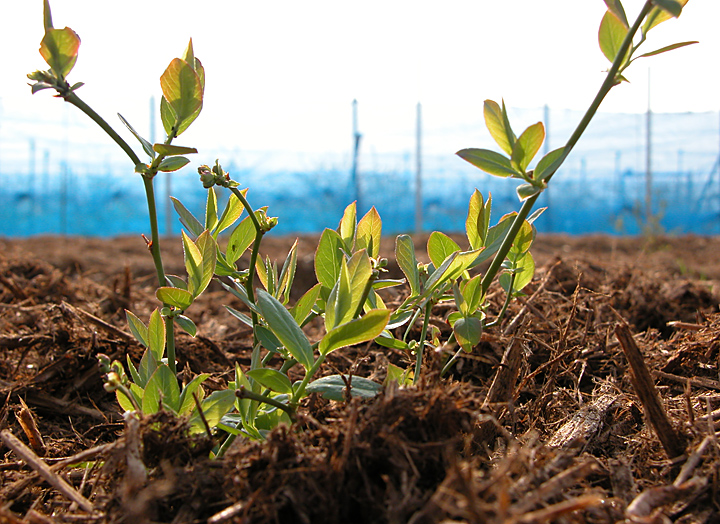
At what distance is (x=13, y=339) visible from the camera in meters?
1.35

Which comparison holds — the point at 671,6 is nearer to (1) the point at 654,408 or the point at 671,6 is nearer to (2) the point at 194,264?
(1) the point at 654,408

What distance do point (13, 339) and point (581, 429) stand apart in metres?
1.37

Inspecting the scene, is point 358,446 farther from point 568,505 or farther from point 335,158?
point 335,158

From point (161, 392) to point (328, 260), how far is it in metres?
0.29

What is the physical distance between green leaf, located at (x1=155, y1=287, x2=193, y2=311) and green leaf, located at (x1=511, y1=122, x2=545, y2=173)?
45 cm

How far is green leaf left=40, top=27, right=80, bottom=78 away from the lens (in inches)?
24.1

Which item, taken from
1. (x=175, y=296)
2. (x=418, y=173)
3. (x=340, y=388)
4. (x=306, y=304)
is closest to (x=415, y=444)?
(x=340, y=388)

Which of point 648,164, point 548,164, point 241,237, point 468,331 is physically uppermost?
point 648,164

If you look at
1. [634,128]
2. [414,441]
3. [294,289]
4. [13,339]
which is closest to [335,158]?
[634,128]

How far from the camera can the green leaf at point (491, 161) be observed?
25.6 inches

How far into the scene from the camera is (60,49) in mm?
622

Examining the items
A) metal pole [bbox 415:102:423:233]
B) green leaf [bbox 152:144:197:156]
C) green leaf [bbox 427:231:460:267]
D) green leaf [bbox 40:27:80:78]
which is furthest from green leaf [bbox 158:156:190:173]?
metal pole [bbox 415:102:423:233]

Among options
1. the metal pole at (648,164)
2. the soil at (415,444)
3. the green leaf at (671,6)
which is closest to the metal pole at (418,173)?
the metal pole at (648,164)

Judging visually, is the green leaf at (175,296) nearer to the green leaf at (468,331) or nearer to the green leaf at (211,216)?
the green leaf at (211,216)
